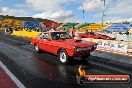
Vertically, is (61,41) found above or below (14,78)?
above

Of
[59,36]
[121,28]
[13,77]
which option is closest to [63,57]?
[59,36]

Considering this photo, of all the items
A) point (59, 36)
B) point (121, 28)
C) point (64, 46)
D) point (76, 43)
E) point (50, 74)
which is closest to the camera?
point (50, 74)

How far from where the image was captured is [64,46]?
42.5 feet

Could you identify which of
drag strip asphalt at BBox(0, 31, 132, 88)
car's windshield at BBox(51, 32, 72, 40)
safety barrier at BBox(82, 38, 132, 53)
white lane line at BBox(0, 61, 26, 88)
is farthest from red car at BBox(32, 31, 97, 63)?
safety barrier at BBox(82, 38, 132, 53)

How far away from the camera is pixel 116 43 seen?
20000 millimetres

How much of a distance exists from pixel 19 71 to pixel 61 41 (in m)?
3.41

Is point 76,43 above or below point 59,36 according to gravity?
below

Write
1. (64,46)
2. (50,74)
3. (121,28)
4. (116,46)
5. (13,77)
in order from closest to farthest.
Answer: (13,77), (50,74), (64,46), (116,46), (121,28)

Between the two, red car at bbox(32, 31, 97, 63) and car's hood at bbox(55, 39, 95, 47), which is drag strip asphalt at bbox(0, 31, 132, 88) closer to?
red car at bbox(32, 31, 97, 63)

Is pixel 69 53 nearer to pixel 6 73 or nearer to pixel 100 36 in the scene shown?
pixel 6 73

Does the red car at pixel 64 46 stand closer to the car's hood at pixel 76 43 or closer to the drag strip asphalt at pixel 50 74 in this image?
the car's hood at pixel 76 43

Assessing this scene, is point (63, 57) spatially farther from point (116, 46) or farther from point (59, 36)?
point (116, 46)

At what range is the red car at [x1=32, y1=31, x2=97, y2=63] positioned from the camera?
12484mm

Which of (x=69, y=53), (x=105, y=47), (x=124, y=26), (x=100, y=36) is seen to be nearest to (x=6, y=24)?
(x=124, y=26)
